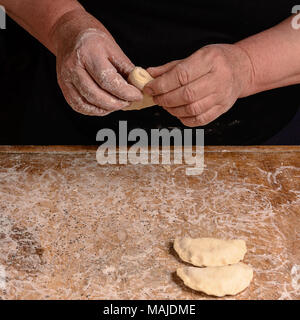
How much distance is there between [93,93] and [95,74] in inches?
2.1

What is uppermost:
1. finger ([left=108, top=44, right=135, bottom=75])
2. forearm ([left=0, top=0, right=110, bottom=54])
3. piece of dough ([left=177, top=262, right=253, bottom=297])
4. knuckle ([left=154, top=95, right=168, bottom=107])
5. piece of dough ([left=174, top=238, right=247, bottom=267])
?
forearm ([left=0, top=0, right=110, bottom=54])

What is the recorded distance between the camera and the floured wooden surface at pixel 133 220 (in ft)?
3.62

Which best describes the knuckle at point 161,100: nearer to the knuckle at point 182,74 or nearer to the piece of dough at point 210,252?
the knuckle at point 182,74

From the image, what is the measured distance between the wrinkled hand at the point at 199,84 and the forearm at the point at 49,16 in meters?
0.27

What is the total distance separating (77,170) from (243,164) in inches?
22.2

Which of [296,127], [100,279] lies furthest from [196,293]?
[296,127]

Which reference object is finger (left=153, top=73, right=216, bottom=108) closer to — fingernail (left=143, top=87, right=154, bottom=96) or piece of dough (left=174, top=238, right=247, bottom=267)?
fingernail (left=143, top=87, right=154, bottom=96)

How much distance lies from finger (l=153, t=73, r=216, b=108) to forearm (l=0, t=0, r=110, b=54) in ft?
1.08

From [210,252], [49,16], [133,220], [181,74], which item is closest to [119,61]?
[181,74]

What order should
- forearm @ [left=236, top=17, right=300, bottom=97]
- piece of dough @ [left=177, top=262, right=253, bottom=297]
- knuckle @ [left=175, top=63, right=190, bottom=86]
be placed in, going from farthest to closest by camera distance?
forearm @ [left=236, top=17, right=300, bottom=97] < knuckle @ [left=175, top=63, right=190, bottom=86] < piece of dough @ [left=177, top=262, right=253, bottom=297]

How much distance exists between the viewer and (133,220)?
4.21 feet

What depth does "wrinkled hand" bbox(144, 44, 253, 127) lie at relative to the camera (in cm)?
121

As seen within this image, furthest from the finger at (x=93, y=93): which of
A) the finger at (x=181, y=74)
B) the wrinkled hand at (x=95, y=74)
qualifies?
the finger at (x=181, y=74)

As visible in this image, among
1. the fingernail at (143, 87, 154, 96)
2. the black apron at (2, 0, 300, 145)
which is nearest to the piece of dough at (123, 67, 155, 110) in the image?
the fingernail at (143, 87, 154, 96)
